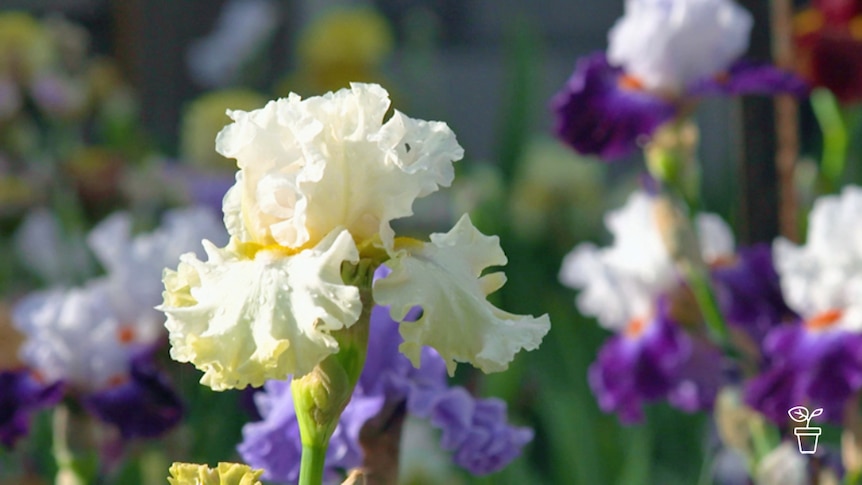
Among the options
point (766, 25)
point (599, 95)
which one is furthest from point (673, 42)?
point (766, 25)

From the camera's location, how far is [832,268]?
0.80m

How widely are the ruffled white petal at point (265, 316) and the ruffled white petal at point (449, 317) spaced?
0.02m

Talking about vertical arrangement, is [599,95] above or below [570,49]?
above

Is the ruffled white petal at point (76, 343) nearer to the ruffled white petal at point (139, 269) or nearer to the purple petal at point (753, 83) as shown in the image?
the ruffled white petal at point (139, 269)

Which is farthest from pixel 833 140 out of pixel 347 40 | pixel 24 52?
pixel 347 40

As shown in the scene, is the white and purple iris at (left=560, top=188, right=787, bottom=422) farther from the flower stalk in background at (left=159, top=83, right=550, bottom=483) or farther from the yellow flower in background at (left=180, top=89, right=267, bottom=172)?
the yellow flower in background at (left=180, top=89, right=267, bottom=172)

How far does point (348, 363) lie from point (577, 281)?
0.60 metres

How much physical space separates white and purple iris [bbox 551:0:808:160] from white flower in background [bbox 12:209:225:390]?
35 cm

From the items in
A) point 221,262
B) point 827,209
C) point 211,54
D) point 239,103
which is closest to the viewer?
point 221,262

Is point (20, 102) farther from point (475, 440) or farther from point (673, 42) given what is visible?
point (475, 440)

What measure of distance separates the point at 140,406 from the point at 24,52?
1.14 m

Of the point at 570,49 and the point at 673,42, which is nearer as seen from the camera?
the point at 673,42

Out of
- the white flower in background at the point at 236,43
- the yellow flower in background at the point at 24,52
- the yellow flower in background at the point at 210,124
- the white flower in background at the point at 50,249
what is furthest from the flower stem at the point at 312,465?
the white flower in background at the point at 236,43

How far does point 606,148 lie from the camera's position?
879 millimetres
